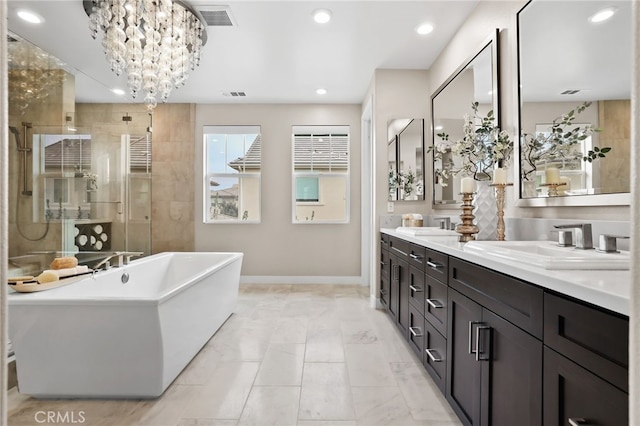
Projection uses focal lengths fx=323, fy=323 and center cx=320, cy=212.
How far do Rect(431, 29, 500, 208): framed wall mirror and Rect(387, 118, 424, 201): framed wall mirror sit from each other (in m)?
0.19

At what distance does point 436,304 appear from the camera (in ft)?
6.23

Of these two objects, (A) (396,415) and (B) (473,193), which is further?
(B) (473,193)

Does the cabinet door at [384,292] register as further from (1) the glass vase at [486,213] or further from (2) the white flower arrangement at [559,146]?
(2) the white flower arrangement at [559,146]

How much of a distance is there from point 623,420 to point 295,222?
14.3 feet

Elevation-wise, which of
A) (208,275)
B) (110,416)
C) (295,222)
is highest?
(295,222)

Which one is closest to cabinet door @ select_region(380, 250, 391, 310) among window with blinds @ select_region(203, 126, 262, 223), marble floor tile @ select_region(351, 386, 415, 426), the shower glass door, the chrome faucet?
marble floor tile @ select_region(351, 386, 415, 426)

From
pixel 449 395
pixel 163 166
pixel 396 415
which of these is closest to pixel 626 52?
pixel 449 395

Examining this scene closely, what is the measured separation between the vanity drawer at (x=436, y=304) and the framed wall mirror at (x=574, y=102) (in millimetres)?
742

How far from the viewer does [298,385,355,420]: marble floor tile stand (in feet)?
5.71

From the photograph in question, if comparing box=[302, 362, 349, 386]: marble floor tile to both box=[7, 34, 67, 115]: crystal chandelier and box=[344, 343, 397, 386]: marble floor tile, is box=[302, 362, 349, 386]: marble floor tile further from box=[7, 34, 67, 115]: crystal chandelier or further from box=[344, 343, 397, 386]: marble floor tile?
box=[7, 34, 67, 115]: crystal chandelier

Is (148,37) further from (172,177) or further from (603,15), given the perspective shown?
(603,15)

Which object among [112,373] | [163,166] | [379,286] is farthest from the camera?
[163,166]

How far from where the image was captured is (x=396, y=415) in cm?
174

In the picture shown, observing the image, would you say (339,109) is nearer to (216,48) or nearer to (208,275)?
(216,48)
